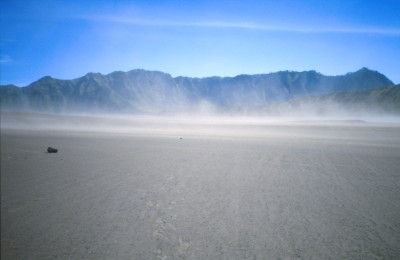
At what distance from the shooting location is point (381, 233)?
4.16 m

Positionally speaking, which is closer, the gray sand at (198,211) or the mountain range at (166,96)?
the gray sand at (198,211)

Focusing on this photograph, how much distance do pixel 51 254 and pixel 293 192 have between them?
5.01 metres

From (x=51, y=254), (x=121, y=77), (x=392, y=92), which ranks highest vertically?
(x=121, y=77)

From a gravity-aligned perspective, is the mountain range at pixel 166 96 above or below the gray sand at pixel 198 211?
above

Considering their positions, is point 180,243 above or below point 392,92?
below

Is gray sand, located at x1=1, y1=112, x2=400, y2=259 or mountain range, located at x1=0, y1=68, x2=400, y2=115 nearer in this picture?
gray sand, located at x1=1, y1=112, x2=400, y2=259

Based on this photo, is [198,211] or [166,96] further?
[166,96]

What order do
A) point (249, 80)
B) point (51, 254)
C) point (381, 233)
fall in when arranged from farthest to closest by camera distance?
point (249, 80) → point (381, 233) → point (51, 254)

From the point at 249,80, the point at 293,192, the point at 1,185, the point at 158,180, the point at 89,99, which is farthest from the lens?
the point at 249,80

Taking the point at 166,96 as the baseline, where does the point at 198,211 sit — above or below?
below

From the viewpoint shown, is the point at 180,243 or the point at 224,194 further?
the point at 224,194

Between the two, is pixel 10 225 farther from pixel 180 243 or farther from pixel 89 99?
pixel 89 99

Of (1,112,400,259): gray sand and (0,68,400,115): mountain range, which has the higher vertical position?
(0,68,400,115): mountain range

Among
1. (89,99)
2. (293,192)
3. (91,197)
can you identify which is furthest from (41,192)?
(89,99)
